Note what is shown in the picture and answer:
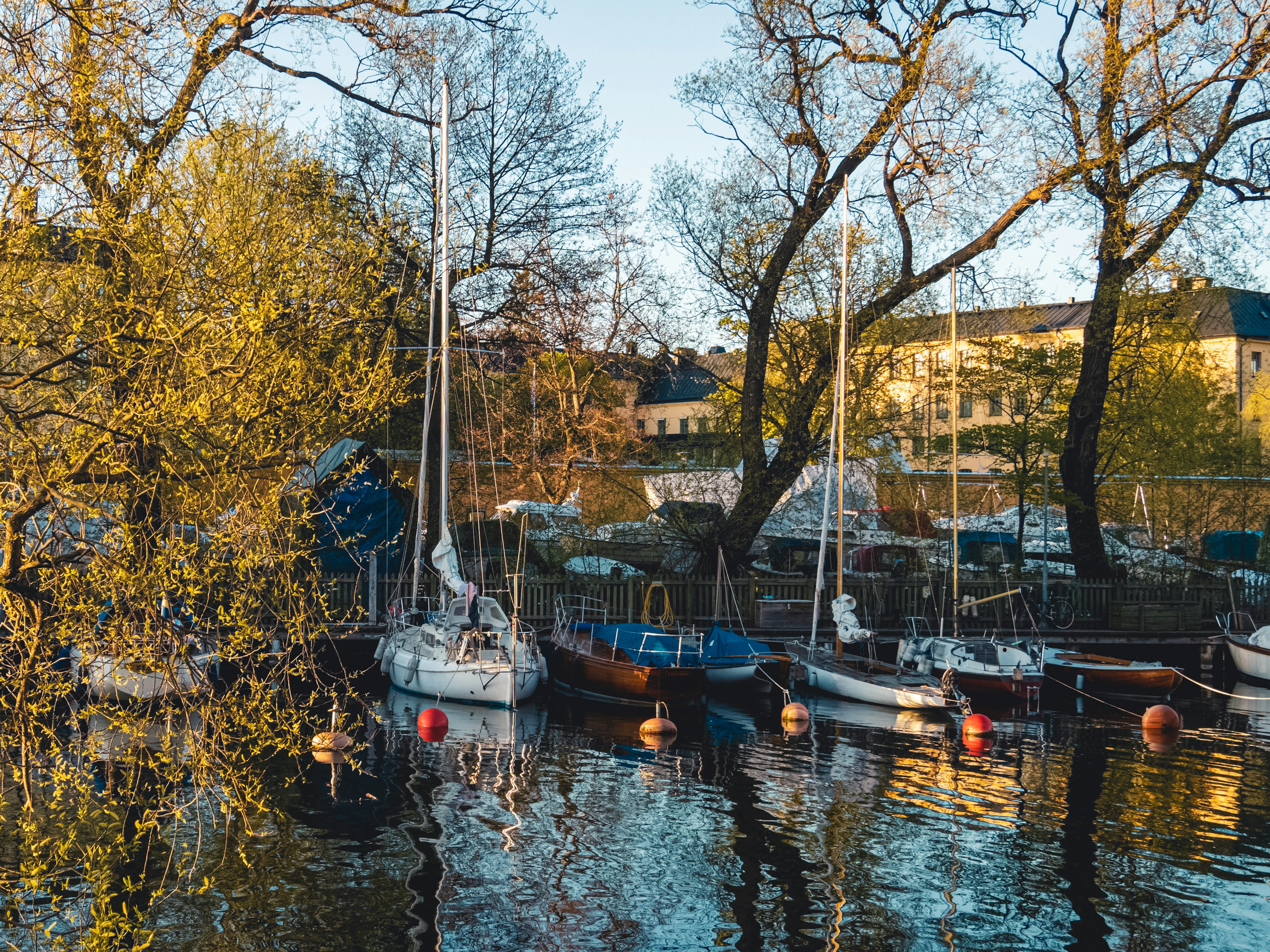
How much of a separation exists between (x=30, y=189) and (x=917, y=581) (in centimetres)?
2820

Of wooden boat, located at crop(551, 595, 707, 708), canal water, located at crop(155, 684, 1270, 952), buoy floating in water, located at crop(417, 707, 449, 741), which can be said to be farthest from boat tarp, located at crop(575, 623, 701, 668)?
buoy floating in water, located at crop(417, 707, 449, 741)

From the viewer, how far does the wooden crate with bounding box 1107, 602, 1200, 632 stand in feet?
107

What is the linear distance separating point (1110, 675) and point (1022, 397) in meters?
12.8

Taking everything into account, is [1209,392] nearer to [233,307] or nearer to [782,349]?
[782,349]

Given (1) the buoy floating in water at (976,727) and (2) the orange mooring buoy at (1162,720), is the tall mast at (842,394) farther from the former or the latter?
(2) the orange mooring buoy at (1162,720)

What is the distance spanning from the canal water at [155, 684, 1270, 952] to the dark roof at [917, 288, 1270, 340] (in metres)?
17.5

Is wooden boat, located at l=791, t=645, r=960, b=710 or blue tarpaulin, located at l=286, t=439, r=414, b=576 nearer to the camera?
wooden boat, located at l=791, t=645, r=960, b=710

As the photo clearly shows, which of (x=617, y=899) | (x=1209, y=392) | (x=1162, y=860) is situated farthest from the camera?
(x=1209, y=392)

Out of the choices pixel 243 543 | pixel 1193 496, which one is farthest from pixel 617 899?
pixel 1193 496

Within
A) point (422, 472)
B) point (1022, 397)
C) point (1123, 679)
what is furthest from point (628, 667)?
point (1022, 397)

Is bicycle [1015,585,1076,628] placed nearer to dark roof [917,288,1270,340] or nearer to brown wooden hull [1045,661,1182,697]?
brown wooden hull [1045,661,1182,697]

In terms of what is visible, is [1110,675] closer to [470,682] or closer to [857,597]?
[857,597]

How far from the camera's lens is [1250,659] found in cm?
3122

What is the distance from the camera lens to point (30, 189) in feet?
25.2
